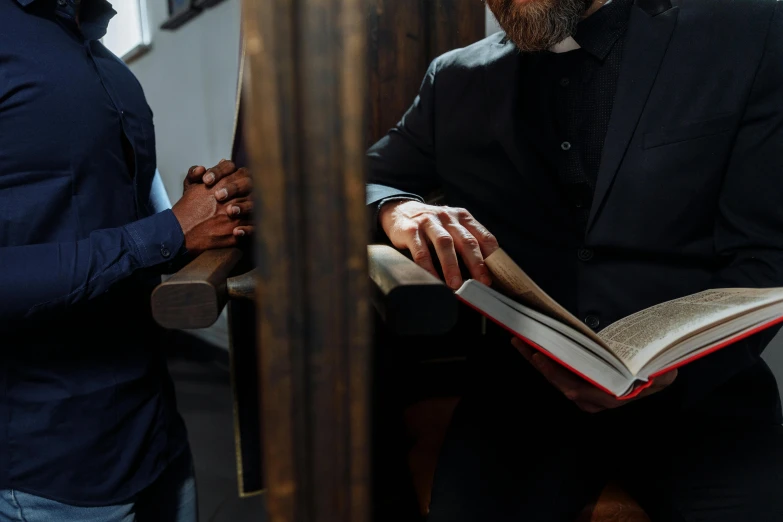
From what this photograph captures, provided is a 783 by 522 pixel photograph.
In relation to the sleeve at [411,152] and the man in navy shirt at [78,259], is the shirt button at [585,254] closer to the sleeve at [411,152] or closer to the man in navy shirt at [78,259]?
the sleeve at [411,152]

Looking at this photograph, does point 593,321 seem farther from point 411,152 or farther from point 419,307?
point 419,307

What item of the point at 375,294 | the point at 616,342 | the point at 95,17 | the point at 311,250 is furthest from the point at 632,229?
the point at 95,17

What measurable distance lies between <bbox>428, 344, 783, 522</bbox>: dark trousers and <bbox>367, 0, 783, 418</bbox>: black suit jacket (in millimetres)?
71

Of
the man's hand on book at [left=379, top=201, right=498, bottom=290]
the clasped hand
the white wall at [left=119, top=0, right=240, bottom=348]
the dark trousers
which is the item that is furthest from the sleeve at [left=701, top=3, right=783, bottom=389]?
the white wall at [left=119, top=0, right=240, bottom=348]

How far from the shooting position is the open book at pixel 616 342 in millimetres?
436

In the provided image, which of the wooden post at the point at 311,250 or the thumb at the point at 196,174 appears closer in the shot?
the wooden post at the point at 311,250

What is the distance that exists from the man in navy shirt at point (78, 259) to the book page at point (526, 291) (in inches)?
11.6

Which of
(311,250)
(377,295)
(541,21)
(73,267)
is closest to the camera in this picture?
(311,250)

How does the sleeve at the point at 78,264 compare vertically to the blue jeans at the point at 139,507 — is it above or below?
above

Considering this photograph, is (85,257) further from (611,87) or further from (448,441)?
(611,87)

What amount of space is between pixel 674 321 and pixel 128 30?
1.06m

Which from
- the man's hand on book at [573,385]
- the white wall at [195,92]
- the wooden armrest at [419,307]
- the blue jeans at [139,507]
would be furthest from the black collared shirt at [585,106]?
the white wall at [195,92]

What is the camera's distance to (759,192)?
75 cm

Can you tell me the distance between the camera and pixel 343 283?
0.77ft
